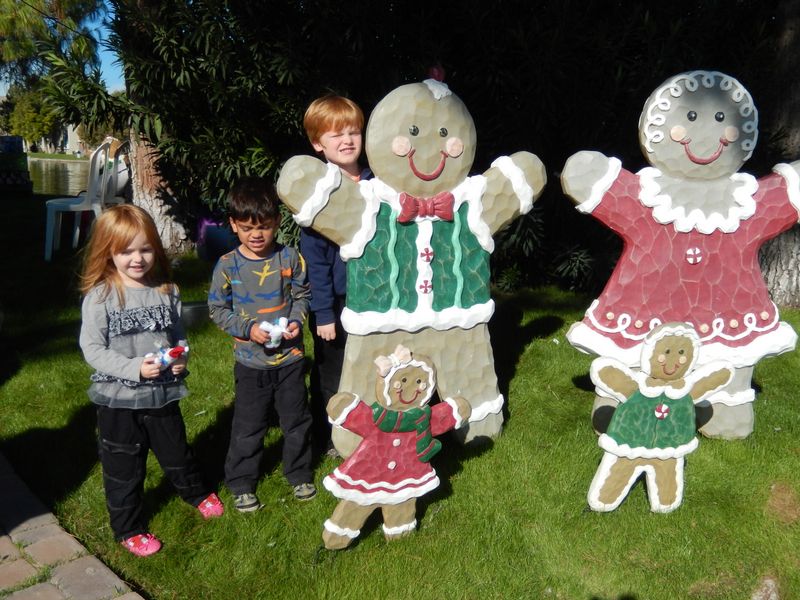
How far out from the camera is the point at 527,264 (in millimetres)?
6758

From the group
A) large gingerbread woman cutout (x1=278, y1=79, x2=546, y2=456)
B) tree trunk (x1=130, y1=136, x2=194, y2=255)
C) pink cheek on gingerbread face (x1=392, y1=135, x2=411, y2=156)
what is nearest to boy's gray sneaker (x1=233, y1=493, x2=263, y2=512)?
large gingerbread woman cutout (x1=278, y1=79, x2=546, y2=456)

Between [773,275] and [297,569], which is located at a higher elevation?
[773,275]

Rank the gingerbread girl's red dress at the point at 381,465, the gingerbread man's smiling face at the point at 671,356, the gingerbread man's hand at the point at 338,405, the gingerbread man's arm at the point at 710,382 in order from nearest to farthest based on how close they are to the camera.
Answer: the gingerbread man's hand at the point at 338,405 → the gingerbread girl's red dress at the point at 381,465 → the gingerbread man's smiling face at the point at 671,356 → the gingerbread man's arm at the point at 710,382

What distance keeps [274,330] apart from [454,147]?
1.17m

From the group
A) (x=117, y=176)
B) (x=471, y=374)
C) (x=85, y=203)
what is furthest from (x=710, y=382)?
(x=85, y=203)

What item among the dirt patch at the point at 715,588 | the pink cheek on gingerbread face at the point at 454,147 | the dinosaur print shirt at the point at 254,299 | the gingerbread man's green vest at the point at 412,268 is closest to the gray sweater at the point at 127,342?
the dinosaur print shirt at the point at 254,299

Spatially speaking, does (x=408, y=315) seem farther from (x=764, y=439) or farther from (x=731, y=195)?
(x=764, y=439)

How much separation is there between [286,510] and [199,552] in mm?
427

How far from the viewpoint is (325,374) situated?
3557 mm

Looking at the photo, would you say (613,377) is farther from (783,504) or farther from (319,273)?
(319,273)

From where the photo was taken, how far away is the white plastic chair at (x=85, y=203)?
7.59 m

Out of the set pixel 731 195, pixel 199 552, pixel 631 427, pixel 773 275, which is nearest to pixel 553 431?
pixel 631 427

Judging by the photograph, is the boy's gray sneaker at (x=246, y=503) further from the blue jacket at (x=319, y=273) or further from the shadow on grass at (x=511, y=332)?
the shadow on grass at (x=511, y=332)

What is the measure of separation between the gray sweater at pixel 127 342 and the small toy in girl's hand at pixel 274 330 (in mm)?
362
